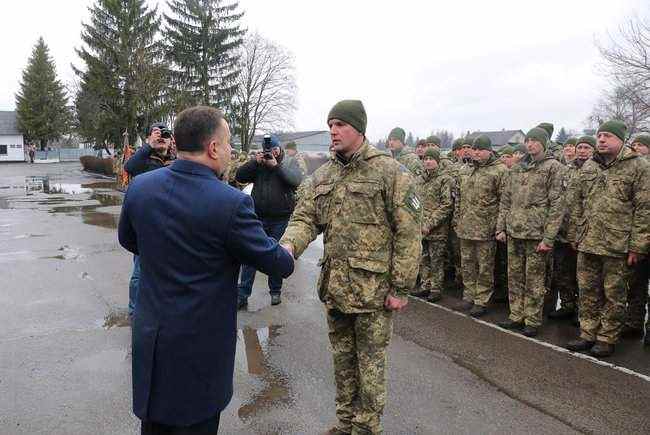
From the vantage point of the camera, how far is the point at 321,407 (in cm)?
385

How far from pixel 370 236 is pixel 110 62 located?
35970mm

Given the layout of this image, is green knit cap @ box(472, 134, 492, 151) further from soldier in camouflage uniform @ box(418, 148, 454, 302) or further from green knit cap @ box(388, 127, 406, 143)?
green knit cap @ box(388, 127, 406, 143)

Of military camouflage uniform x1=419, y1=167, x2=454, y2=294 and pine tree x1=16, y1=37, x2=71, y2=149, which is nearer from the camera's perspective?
military camouflage uniform x1=419, y1=167, x2=454, y2=294

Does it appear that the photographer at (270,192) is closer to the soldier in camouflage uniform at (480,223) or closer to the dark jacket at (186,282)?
the soldier in camouflage uniform at (480,223)

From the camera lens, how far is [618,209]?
4930 millimetres

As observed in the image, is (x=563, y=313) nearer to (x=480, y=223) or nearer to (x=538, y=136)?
(x=480, y=223)

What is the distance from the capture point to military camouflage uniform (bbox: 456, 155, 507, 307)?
20.5ft

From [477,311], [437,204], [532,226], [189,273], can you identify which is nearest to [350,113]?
[189,273]

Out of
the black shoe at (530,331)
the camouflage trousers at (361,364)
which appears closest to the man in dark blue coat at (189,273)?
the camouflage trousers at (361,364)

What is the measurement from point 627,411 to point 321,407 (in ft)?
7.82

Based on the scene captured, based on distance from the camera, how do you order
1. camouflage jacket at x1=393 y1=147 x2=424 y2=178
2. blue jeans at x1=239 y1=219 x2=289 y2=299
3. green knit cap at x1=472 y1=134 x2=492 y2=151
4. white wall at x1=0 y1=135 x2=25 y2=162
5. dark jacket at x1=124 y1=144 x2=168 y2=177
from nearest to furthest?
1. dark jacket at x1=124 y1=144 x2=168 y2=177
2. blue jeans at x1=239 y1=219 x2=289 y2=299
3. green knit cap at x1=472 y1=134 x2=492 y2=151
4. camouflage jacket at x1=393 y1=147 x2=424 y2=178
5. white wall at x1=0 y1=135 x2=25 y2=162

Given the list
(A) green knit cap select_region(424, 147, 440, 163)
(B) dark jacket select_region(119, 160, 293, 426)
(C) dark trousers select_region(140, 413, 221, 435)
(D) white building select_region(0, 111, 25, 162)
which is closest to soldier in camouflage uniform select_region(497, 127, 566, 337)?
(A) green knit cap select_region(424, 147, 440, 163)

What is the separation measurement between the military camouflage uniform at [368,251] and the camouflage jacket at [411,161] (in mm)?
4426

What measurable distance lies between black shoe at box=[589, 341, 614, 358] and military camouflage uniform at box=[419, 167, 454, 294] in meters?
2.30
